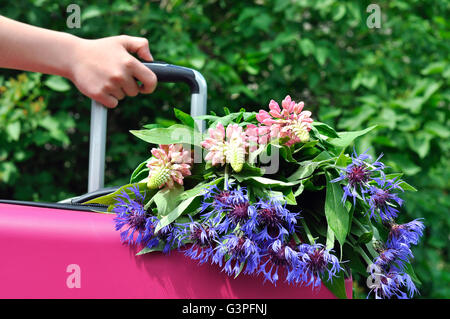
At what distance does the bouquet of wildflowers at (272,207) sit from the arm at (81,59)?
12.1 inches

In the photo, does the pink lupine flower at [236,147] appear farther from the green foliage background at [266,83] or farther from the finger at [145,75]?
the green foliage background at [266,83]

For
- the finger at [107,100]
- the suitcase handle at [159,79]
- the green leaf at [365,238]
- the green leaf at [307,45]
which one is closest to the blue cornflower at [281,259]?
the green leaf at [365,238]

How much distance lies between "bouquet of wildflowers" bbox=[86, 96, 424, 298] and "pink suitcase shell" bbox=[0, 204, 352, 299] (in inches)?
0.8

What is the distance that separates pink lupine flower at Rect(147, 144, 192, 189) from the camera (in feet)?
2.63

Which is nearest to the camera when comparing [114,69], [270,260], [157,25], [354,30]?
[270,260]

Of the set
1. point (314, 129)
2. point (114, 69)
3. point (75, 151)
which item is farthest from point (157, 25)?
point (314, 129)

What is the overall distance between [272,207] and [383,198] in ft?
0.55

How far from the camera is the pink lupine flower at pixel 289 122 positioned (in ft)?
2.64

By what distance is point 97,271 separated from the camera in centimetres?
80

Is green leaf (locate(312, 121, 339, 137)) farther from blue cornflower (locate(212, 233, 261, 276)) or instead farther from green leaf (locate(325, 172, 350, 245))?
blue cornflower (locate(212, 233, 261, 276))

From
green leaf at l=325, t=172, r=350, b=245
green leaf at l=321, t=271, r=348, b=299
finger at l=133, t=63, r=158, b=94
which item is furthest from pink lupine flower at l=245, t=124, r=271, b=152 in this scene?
finger at l=133, t=63, r=158, b=94

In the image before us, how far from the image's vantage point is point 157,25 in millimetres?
1997

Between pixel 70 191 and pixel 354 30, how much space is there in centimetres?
137
